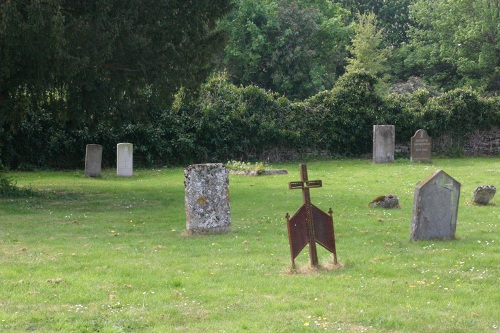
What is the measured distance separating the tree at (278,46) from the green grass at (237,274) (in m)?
34.7

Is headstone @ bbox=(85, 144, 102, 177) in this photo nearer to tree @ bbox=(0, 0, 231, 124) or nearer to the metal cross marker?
tree @ bbox=(0, 0, 231, 124)

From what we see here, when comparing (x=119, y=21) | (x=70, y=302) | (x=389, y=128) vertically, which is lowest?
(x=70, y=302)

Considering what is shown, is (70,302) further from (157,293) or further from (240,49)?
(240,49)

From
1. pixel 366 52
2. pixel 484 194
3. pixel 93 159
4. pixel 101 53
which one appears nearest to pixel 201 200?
pixel 101 53

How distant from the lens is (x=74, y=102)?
19.8 m

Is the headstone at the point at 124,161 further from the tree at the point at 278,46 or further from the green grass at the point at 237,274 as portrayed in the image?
the tree at the point at 278,46

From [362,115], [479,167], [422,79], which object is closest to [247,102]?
[362,115]

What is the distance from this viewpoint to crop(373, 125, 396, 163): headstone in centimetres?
3172

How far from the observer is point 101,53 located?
17750 millimetres

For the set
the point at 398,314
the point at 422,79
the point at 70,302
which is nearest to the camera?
the point at 398,314

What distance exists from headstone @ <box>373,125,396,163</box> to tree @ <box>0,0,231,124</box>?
12.6 metres

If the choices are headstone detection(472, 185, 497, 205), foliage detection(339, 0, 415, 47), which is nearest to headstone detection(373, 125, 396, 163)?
headstone detection(472, 185, 497, 205)

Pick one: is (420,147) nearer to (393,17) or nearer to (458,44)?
(458,44)

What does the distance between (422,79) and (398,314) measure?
50669 mm
